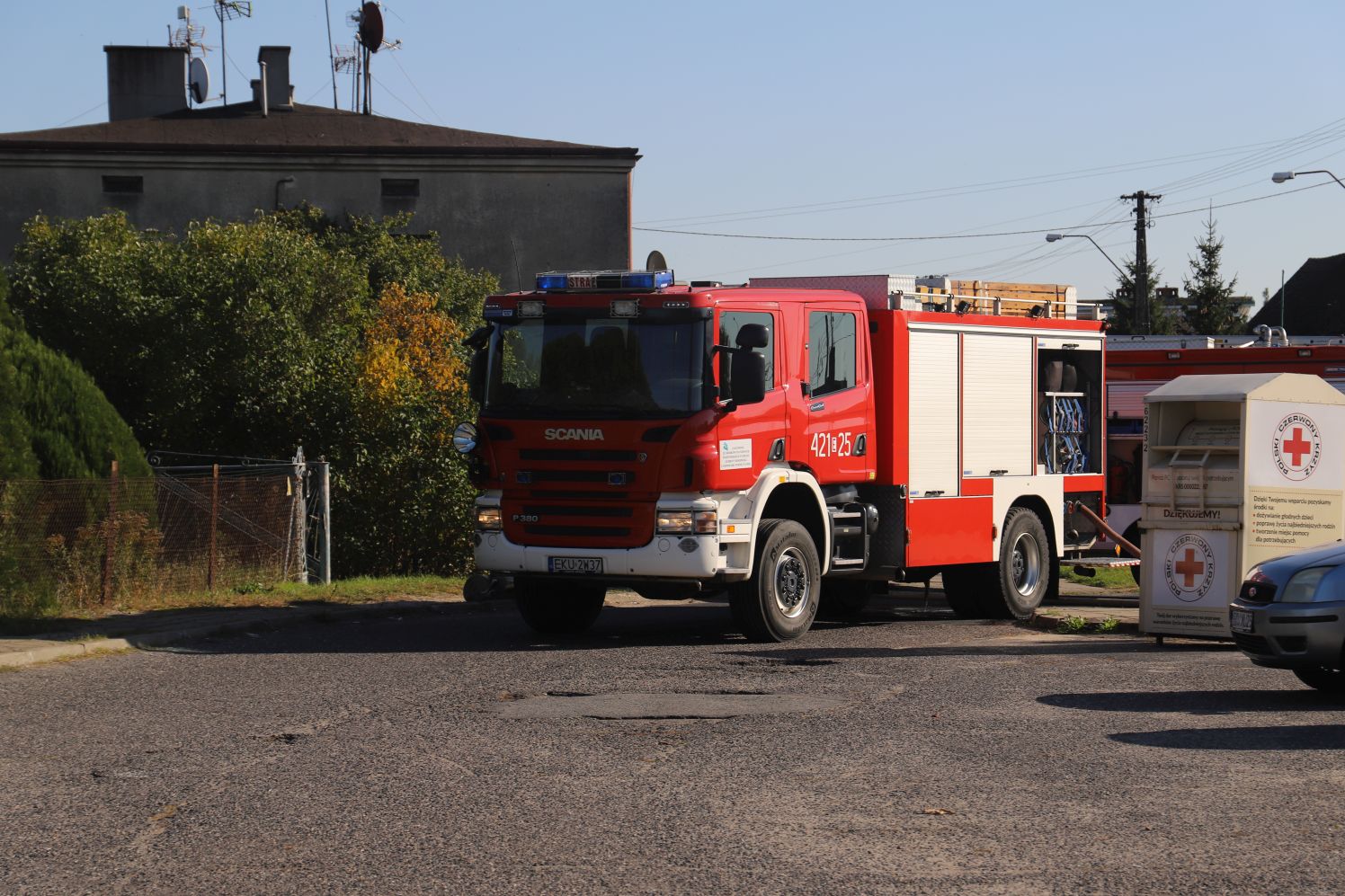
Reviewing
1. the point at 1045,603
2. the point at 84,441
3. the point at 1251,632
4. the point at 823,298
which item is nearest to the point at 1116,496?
the point at 1045,603

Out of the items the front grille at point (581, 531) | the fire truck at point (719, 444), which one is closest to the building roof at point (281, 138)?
the fire truck at point (719, 444)

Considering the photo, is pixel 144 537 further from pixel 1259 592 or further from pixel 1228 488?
pixel 1259 592

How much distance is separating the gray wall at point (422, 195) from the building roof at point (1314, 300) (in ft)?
128

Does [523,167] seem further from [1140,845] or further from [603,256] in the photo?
[1140,845]

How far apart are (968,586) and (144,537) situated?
29.3 ft

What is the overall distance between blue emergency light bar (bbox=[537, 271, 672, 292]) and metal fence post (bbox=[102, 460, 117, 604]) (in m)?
5.97

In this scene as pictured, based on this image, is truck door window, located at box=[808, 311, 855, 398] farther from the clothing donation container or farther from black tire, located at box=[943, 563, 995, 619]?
black tire, located at box=[943, 563, 995, 619]

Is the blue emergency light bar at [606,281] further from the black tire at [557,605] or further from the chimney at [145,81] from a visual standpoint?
the chimney at [145,81]

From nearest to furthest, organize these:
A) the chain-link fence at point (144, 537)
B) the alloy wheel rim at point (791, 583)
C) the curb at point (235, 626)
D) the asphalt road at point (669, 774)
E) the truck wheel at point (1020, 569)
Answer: the asphalt road at point (669, 774) < the curb at point (235, 626) < the alloy wheel rim at point (791, 583) < the chain-link fence at point (144, 537) < the truck wheel at point (1020, 569)

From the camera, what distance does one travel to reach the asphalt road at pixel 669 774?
6.45 meters

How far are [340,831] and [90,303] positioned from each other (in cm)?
2692

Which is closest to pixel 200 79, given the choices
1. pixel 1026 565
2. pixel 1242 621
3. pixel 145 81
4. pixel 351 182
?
pixel 145 81

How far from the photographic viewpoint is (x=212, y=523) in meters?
18.7

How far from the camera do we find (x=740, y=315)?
13891 mm
